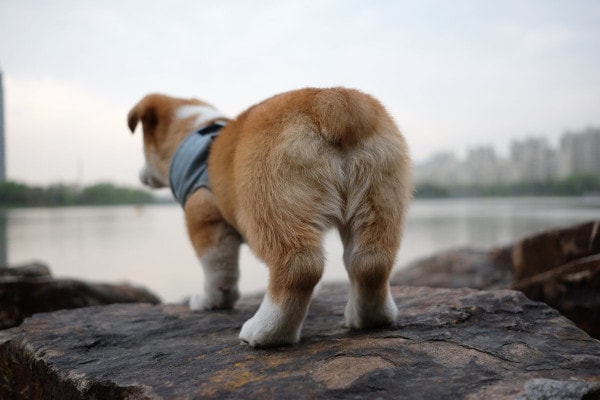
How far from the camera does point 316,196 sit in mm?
2291

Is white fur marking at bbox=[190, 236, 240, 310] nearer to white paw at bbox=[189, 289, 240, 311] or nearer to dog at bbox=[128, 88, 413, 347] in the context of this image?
white paw at bbox=[189, 289, 240, 311]

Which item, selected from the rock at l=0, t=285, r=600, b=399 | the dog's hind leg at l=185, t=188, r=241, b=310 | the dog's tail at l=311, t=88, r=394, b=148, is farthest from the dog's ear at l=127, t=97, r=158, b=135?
the dog's tail at l=311, t=88, r=394, b=148

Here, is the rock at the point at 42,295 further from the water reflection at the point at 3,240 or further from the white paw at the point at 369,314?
the white paw at the point at 369,314

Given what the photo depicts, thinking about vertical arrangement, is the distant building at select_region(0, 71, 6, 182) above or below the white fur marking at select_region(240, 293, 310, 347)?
above

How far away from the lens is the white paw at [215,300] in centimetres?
355

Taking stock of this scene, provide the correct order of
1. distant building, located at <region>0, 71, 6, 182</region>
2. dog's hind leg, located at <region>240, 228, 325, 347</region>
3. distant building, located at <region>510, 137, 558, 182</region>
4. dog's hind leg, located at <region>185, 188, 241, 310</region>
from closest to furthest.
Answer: dog's hind leg, located at <region>240, 228, 325, 347</region>, dog's hind leg, located at <region>185, 188, 241, 310</region>, distant building, located at <region>0, 71, 6, 182</region>, distant building, located at <region>510, 137, 558, 182</region>

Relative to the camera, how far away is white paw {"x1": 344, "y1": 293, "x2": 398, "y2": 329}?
2.60 metres

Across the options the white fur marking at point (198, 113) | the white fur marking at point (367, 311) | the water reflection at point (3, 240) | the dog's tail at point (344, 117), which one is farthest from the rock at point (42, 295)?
the dog's tail at point (344, 117)

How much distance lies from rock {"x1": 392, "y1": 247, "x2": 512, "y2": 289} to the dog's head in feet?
11.2

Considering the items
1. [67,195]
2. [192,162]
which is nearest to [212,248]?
[192,162]

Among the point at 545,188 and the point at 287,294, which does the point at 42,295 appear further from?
the point at 545,188

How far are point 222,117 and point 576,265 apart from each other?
3003 millimetres

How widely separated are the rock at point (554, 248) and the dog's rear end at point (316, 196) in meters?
2.96

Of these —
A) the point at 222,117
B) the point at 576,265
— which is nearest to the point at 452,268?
the point at 576,265
